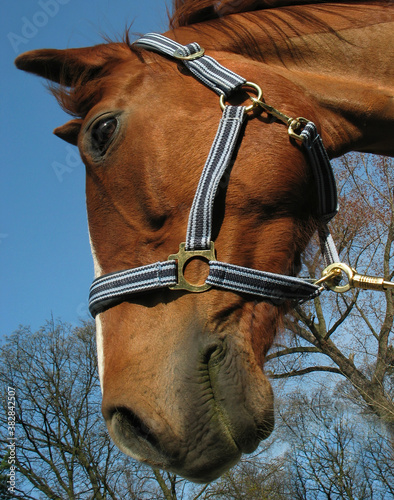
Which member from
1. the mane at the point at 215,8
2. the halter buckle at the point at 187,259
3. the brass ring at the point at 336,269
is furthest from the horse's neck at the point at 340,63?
the halter buckle at the point at 187,259

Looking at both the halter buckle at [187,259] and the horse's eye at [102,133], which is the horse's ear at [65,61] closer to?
the horse's eye at [102,133]

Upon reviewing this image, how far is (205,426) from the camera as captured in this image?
1.63 metres

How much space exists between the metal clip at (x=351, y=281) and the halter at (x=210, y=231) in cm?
2

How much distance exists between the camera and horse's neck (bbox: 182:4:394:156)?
2447 millimetres

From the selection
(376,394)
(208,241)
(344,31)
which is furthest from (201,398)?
(376,394)

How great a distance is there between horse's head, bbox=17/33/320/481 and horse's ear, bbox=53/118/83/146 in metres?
0.24

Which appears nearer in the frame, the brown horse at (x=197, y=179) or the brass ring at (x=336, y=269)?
the brown horse at (x=197, y=179)

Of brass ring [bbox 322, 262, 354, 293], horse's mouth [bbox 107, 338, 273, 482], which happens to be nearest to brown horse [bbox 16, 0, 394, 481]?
horse's mouth [bbox 107, 338, 273, 482]

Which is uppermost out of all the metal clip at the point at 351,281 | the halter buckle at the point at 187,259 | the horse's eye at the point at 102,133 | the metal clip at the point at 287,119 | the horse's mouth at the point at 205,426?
the horse's eye at the point at 102,133

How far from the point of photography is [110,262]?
2033mm

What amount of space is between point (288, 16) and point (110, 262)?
1816 mm

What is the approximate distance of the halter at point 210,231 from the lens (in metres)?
1.82

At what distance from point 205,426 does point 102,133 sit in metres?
1.44

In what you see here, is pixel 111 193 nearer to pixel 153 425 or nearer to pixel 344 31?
pixel 153 425
